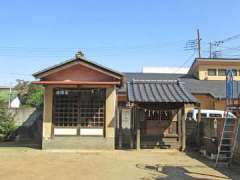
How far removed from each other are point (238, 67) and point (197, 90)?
350 inches

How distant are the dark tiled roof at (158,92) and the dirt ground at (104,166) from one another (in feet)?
7.97

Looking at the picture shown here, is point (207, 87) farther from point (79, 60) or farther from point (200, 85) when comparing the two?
point (79, 60)

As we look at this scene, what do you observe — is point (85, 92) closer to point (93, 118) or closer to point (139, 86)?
point (93, 118)

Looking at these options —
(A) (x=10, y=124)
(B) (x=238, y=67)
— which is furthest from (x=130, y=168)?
(B) (x=238, y=67)

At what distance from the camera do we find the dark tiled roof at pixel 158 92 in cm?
1531

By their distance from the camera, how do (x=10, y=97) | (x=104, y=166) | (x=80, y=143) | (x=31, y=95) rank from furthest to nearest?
1. (x=10, y=97)
2. (x=31, y=95)
3. (x=80, y=143)
4. (x=104, y=166)

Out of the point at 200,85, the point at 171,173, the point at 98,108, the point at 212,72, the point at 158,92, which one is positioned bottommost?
the point at 171,173

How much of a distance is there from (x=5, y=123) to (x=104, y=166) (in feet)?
34.7

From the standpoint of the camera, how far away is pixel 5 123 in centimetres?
1958

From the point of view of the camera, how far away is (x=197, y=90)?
27.9 m

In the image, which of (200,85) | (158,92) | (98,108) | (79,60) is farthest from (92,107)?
(200,85)

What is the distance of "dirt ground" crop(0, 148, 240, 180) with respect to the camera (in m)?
9.35

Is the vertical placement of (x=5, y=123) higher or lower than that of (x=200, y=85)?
lower

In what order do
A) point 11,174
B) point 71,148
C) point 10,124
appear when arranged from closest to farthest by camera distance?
1. point 11,174
2. point 71,148
3. point 10,124
